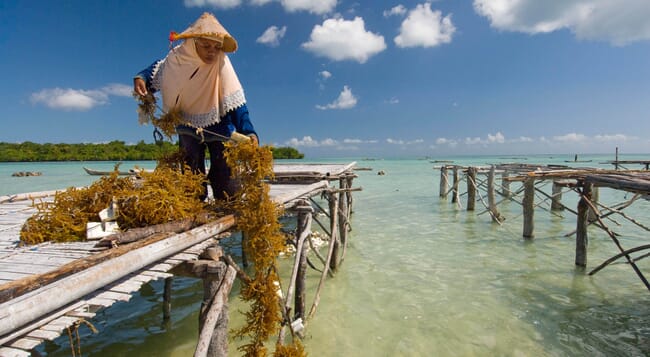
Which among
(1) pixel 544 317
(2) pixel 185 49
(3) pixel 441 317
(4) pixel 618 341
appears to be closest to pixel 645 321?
(4) pixel 618 341

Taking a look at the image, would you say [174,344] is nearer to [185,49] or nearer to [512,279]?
[185,49]

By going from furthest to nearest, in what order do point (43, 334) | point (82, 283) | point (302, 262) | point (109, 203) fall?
1. point (302, 262)
2. point (109, 203)
3. point (82, 283)
4. point (43, 334)

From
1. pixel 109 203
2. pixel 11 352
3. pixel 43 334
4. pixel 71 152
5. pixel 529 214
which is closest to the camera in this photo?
pixel 11 352

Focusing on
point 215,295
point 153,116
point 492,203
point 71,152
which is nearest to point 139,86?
point 153,116

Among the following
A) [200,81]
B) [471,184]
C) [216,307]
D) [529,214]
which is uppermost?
[200,81]

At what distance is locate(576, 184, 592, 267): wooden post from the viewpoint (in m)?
7.20

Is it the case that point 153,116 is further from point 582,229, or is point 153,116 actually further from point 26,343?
point 582,229

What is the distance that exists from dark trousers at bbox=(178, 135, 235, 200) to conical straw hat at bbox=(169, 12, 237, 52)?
44.2 inches

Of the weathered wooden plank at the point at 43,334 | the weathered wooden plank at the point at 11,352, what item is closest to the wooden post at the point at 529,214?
the weathered wooden plank at the point at 43,334

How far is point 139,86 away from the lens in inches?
141

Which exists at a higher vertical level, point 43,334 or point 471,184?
point 43,334

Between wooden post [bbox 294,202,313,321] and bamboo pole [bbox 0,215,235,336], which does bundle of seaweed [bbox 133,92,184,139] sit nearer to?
bamboo pole [bbox 0,215,235,336]

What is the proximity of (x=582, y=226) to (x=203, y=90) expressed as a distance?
847 cm

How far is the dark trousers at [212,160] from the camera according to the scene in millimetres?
4016
